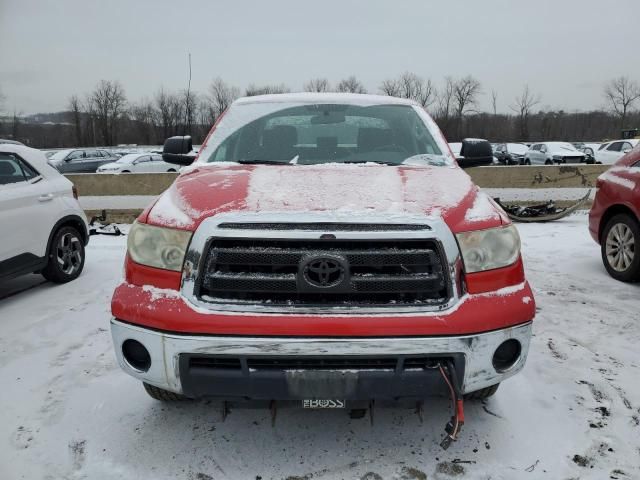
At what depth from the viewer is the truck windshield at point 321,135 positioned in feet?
11.5

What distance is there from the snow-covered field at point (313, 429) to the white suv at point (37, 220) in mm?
1379

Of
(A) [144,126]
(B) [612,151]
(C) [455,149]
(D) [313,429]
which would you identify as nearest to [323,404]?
(D) [313,429]

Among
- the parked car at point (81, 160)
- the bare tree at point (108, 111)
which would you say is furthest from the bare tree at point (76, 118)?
the parked car at point (81, 160)

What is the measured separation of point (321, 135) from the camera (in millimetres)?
3752

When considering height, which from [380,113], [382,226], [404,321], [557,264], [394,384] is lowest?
[557,264]

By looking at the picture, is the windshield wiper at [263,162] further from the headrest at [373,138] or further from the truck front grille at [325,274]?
the truck front grille at [325,274]

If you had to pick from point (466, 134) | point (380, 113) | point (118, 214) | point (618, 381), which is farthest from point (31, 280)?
point (466, 134)

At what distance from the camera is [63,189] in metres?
5.75

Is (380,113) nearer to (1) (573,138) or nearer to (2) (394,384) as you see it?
(2) (394,384)

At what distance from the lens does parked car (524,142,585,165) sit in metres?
24.1

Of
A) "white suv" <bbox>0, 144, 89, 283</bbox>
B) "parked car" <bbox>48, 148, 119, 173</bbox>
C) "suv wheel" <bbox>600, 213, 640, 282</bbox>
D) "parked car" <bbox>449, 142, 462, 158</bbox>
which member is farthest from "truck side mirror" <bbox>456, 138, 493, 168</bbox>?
"parked car" <bbox>48, 148, 119, 173</bbox>

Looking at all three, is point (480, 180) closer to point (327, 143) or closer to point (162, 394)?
point (327, 143)

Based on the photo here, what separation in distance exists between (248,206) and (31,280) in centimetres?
482

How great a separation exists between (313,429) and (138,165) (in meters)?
23.1
